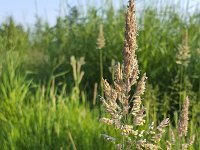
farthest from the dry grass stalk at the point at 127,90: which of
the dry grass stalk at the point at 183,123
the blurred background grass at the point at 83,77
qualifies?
the blurred background grass at the point at 83,77

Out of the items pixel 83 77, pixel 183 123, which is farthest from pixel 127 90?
pixel 83 77

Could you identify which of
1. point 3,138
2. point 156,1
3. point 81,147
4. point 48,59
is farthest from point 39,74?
point 81,147

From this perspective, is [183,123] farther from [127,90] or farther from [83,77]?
[83,77]

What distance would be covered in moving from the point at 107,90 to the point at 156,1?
19.6 ft

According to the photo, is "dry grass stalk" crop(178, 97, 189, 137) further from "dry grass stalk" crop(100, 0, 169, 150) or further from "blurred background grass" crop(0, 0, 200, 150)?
"blurred background grass" crop(0, 0, 200, 150)

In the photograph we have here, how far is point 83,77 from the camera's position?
6.12m

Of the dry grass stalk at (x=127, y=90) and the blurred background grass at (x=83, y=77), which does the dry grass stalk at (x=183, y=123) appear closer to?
the dry grass stalk at (x=127, y=90)

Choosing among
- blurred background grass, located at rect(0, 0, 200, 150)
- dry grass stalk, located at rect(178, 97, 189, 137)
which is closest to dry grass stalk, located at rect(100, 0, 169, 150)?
dry grass stalk, located at rect(178, 97, 189, 137)

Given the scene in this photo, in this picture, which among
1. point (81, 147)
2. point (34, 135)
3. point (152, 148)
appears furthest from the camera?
point (34, 135)

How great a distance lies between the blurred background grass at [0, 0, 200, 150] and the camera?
352cm

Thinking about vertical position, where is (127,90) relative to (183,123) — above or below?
above

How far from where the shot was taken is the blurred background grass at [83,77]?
11.5ft

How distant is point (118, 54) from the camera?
5902mm

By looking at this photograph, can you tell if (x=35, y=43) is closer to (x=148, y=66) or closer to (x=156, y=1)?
(x=156, y=1)
